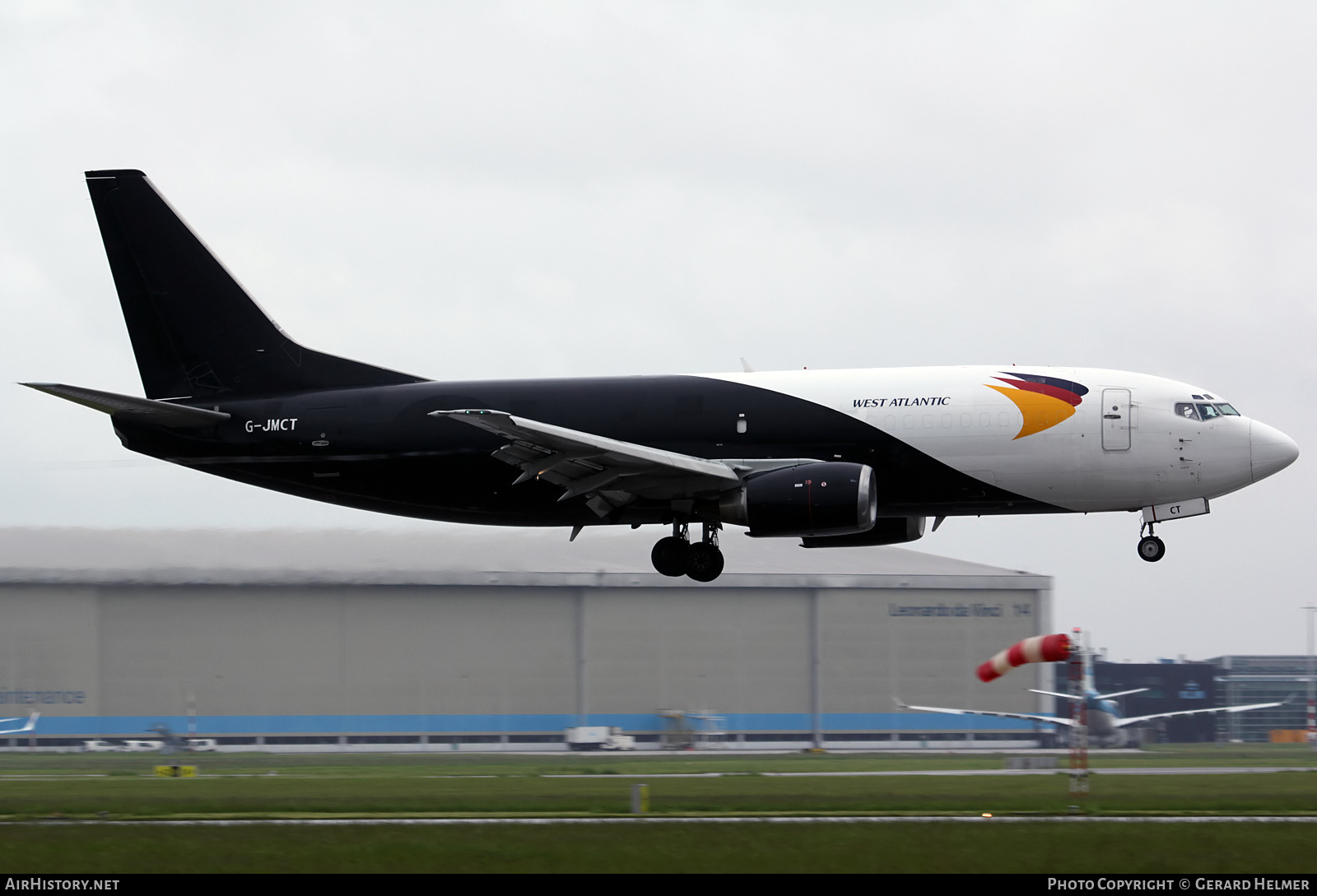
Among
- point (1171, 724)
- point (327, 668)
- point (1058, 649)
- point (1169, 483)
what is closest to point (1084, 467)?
point (1169, 483)

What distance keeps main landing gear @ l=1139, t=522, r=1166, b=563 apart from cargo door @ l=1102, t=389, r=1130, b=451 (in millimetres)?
2412

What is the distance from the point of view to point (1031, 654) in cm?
4253

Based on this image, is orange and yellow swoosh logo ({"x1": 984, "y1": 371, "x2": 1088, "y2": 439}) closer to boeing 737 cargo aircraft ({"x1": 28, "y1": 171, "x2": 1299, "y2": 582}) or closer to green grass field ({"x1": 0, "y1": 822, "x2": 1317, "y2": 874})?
boeing 737 cargo aircraft ({"x1": 28, "y1": 171, "x2": 1299, "y2": 582})

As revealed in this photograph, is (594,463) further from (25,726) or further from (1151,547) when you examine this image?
(25,726)

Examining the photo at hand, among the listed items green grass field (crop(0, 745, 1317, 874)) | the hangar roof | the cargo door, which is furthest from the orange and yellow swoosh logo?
the hangar roof

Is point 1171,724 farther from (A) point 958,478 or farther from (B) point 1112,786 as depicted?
(A) point 958,478

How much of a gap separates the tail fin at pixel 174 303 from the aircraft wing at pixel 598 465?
30.0ft

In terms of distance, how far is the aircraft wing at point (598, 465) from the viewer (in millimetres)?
33812

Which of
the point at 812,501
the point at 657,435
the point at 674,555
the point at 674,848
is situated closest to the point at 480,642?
the point at 674,555

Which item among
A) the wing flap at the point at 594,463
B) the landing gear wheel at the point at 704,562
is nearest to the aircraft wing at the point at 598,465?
the wing flap at the point at 594,463

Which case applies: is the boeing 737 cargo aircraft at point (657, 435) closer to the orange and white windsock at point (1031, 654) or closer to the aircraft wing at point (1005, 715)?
the orange and white windsock at point (1031, 654)

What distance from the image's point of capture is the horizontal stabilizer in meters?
37.7

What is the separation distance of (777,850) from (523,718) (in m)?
58.6

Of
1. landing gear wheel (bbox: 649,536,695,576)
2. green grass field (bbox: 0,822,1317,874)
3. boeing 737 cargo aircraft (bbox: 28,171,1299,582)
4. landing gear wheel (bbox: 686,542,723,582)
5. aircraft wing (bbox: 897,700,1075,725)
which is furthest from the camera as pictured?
aircraft wing (bbox: 897,700,1075,725)
